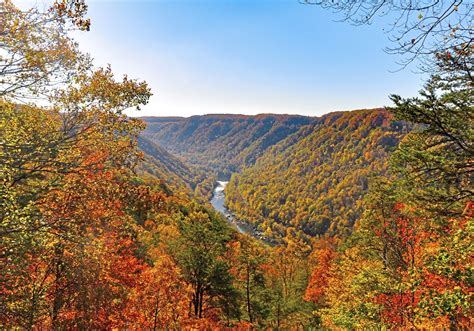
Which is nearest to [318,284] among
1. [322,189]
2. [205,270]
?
[205,270]

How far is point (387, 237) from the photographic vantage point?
15.9 meters

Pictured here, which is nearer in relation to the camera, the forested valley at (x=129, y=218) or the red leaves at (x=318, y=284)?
the forested valley at (x=129, y=218)

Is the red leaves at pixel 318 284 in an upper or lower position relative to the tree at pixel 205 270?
lower

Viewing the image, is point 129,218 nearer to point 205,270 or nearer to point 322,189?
point 205,270

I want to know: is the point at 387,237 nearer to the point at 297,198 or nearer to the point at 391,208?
the point at 391,208

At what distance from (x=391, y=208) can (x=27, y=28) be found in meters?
18.4

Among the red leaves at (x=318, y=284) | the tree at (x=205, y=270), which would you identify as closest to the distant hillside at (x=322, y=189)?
the red leaves at (x=318, y=284)

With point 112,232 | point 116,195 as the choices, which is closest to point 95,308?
point 112,232

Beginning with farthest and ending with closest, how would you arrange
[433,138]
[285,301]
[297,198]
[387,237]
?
[297,198], [285,301], [387,237], [433,138]

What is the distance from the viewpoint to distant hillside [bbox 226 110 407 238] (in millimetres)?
123062

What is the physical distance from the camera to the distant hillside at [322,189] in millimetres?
123062

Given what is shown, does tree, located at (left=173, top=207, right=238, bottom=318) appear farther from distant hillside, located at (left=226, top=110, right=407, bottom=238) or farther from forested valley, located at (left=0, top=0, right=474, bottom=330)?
distant hillside, located at (left=226, top=110, right=407, bottom=238)

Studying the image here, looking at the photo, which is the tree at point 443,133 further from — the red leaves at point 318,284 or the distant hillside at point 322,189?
the distant hillside at point 322,189

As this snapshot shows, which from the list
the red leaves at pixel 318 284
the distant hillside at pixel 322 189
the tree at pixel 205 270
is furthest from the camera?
the distant hillside at pixel 322 189
